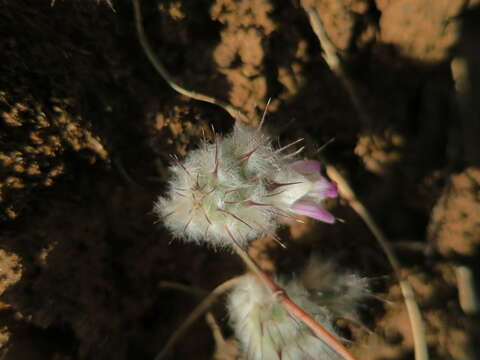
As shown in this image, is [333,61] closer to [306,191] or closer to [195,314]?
[306,191]

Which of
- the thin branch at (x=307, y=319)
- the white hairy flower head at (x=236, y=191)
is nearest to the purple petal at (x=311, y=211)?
the white hairy flower head at (x=236, y=191)

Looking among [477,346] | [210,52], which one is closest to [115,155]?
[210,52]

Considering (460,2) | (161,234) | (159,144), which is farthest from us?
(161,234)

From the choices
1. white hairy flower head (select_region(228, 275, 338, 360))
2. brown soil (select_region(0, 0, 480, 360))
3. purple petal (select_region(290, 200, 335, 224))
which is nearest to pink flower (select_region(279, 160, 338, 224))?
purple petal (select_region(290, 200, 335, 224))

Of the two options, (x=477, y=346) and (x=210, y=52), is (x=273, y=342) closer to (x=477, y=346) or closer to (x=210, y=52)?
(x=477, y=346)

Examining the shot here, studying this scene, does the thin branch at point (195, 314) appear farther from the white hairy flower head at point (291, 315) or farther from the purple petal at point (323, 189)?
the purple petal at point (323, 189)

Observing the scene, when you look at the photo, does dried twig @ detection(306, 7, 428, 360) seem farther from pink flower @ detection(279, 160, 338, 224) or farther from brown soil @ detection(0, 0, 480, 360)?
pink flower @ detection(279, 160, 338, 224)

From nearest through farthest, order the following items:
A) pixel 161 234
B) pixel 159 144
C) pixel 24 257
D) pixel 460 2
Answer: pixel 24 257, pixel 460 2, pixel 159 144, pixel 161 234
